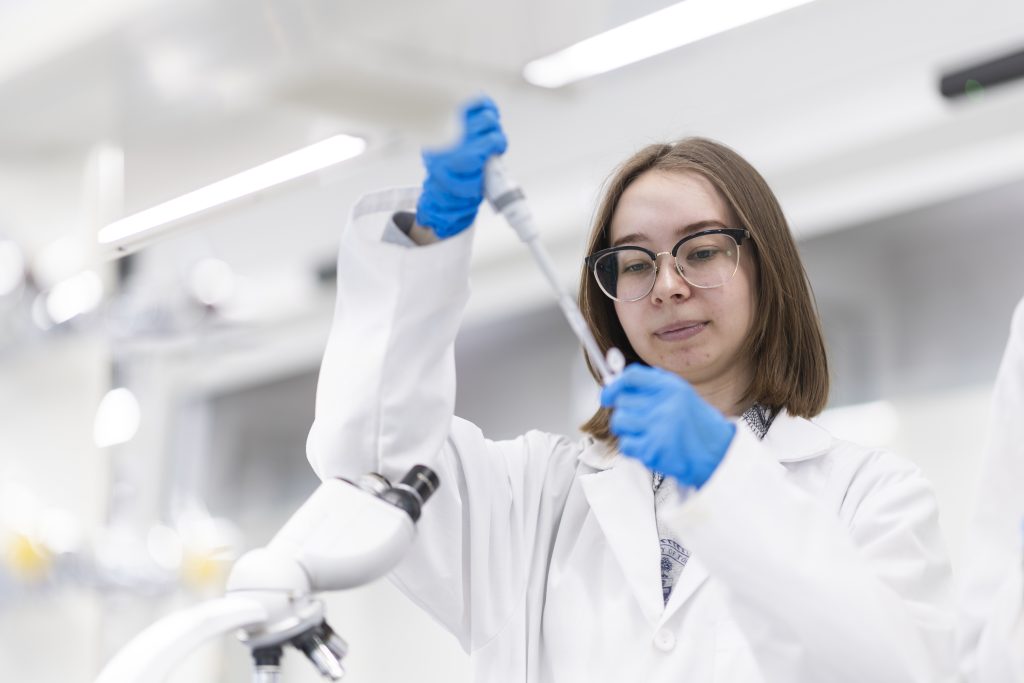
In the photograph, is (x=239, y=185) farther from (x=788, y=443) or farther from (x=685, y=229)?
(x=788, y=443)

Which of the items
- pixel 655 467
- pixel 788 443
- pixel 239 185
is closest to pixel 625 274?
pixel 788 443

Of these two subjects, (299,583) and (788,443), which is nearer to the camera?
(299,583)

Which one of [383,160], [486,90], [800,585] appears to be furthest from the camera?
[383,160]

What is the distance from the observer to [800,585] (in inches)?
38.6

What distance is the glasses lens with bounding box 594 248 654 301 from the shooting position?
1347 mm

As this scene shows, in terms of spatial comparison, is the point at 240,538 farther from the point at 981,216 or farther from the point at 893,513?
the point at 893,513

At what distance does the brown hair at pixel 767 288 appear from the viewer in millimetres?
1396

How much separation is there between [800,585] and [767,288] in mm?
496

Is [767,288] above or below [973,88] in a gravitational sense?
below

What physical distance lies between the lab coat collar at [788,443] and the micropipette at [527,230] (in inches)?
11.8

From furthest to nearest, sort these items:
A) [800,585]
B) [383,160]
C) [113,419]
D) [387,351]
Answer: [383,160]
[113,419]
[387,351]
[800,585]

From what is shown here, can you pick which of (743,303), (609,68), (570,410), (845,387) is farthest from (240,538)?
(743,303)

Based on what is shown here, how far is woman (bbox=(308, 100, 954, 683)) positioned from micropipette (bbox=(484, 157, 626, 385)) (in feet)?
0.07

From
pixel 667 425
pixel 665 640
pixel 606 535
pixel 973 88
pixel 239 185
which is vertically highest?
pixel 239 185
